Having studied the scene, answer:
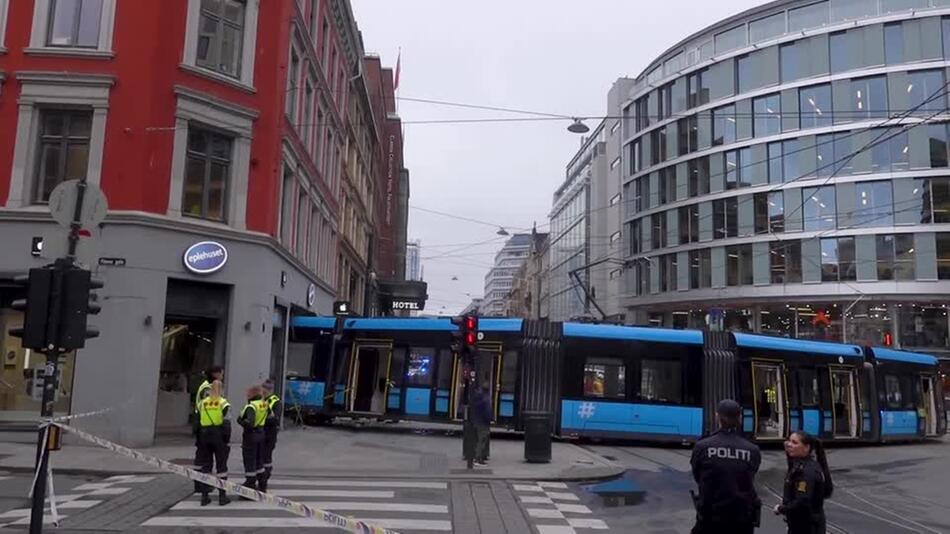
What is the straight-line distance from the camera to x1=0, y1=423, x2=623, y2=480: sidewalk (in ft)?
45.8

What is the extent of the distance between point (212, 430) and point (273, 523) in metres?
2.06

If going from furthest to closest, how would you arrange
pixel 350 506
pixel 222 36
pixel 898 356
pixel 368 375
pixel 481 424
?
pixel 898 356, pixel 368 375, pixel 222 36, pixel 481 424, pixel 350 506

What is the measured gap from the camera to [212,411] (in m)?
11.0

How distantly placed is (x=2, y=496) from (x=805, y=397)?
19.5 metres

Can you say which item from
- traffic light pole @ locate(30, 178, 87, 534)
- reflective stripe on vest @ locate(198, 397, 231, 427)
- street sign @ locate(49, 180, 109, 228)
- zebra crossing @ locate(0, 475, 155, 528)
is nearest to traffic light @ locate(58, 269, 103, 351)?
traffic light pole @ locate(30, 178, 87, 534)

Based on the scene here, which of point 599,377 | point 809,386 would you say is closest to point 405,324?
point 599,377

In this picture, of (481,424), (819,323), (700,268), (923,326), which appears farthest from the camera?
(700,268)

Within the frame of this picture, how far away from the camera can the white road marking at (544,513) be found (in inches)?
411

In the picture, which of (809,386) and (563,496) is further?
(809,386)

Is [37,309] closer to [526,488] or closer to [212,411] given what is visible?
A: [212,411]

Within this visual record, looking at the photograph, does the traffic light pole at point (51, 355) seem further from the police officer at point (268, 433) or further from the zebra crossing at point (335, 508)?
the police officer at point (268, 433)

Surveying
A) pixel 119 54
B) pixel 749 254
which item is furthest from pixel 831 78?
pixel 119 54

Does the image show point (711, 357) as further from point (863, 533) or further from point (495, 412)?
point (863, 533)

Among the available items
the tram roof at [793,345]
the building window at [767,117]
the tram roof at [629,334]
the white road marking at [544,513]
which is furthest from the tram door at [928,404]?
the building window at [767,117]
